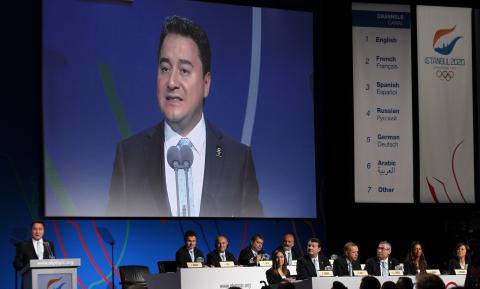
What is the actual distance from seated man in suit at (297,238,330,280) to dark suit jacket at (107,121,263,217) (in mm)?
1812

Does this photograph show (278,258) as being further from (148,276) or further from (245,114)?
(245,114)

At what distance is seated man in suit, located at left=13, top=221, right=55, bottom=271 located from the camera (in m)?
9.57

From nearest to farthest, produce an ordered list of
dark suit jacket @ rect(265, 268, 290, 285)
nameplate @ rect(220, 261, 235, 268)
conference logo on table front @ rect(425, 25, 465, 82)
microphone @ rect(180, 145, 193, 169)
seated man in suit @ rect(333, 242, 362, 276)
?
dark suit jacket @ rect(265, 268, 290, 285) < nameplate @ rect(220, 261, 235, 268) < seated man in suit @ rect(333, 242, 362, 276) < microphone @ rect(180, 145, 193, 169) < conference logo on table front @ rect(425, 25, 465, 82)

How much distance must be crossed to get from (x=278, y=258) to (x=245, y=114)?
3.01 metres

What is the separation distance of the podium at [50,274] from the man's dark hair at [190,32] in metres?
3.46

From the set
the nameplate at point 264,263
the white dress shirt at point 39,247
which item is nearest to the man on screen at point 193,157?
the white dress shirt at point 39,247

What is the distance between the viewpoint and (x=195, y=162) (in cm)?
1142

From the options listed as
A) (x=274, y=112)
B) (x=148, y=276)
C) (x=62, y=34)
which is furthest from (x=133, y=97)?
(x=148, y=276)

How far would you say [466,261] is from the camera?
Result: 10773mm

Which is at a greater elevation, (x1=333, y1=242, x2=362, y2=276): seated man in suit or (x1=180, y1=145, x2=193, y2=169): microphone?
(x1=180, y1=145, x2=193, y2=169): microphone

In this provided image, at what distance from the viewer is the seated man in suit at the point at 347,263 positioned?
9844 mm

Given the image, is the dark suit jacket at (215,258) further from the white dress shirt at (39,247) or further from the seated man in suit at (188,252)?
the white dress shirt at (39,247)

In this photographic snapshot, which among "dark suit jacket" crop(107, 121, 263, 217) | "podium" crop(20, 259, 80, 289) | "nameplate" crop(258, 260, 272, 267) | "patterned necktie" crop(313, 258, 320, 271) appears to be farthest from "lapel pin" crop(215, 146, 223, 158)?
"podium" crop(20, 259, 80, 289)

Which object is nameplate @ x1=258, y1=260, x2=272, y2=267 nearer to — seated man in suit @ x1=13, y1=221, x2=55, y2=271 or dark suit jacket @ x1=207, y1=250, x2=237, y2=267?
dark suit jacket @ x1=207, y1=250, x2=237, y2=267
